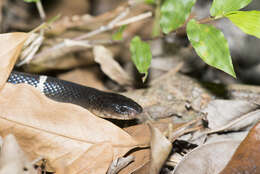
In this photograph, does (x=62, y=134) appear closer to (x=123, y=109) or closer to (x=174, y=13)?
(x=123, y=109)

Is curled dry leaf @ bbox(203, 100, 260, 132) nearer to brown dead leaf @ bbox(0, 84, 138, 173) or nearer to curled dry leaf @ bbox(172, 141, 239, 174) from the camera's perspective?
curled dry leaf @ bbox(172, 141, 239, 174)

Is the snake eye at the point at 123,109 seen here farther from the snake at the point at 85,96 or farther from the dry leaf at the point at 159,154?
the dry leaf at the point at 159,154

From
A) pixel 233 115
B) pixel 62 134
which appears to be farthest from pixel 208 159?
pixel 62 134

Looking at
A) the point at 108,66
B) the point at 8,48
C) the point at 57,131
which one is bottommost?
the point at 108,66

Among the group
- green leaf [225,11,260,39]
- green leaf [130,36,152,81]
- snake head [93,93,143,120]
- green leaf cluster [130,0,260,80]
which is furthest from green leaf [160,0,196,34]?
snake head [93,93,143,120]

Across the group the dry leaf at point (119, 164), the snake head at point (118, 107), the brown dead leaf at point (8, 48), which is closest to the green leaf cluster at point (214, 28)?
the snake head at point (118, 107)

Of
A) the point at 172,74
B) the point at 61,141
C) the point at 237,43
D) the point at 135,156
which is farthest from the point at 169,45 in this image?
the point at 61,141
